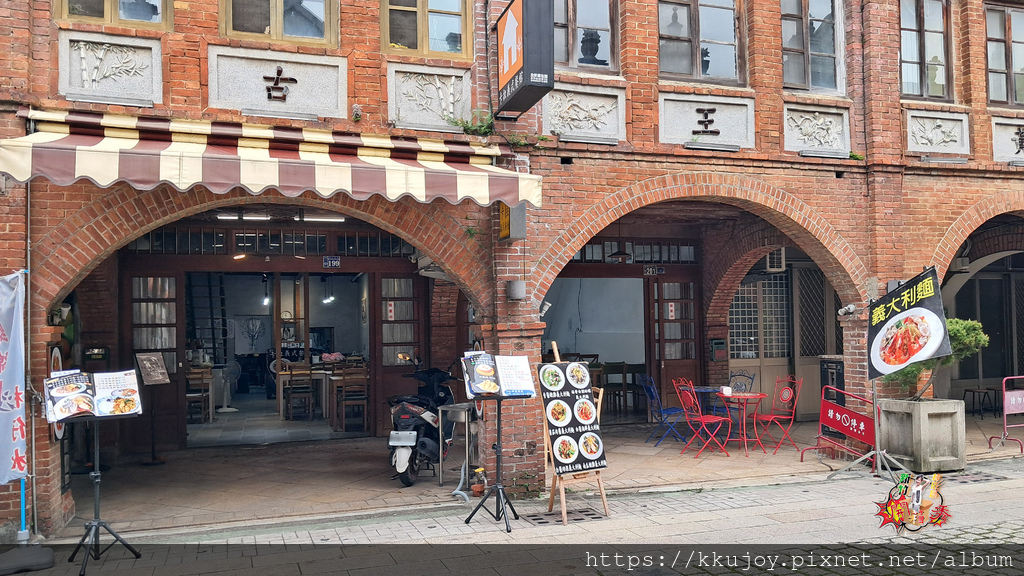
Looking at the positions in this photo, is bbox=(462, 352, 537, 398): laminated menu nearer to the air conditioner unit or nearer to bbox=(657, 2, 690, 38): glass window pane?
bbox=(657, 2, 690, 38): glass window pane

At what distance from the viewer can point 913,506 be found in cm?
631

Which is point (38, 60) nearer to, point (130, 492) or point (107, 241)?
point (107, 241)

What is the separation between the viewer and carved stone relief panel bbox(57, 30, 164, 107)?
6660 mm

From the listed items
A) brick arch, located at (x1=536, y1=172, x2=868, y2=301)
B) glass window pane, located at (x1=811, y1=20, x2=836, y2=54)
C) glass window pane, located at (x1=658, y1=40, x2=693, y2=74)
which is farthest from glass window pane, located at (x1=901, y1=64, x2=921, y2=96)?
glass window pane, located at (x1=658, y1=40, x2=693, y2=74)

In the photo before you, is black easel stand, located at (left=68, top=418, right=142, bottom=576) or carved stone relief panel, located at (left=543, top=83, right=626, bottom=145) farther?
carved stone relief panel, located at (left=543, top=83, right=626, bottom=145)

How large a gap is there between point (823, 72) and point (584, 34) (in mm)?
3309

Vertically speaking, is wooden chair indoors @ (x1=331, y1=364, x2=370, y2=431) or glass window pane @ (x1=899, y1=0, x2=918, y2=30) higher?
glass window pane @ (x1=899, y1=0, x2=918, y2=30)

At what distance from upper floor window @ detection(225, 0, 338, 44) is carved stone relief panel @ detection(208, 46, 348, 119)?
260mm

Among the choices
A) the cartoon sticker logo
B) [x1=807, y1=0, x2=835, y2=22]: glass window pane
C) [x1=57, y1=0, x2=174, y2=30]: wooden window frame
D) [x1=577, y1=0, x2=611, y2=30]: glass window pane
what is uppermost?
[x1=807, y1=0, x2=835, y2=22]: glass window pane

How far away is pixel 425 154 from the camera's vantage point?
7.58 metres

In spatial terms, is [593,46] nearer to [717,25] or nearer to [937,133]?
[717,25]

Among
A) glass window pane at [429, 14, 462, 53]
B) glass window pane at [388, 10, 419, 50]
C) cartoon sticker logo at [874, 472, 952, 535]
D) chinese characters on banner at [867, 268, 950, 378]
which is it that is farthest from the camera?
glass window pane at [429, 14, 462, 53]

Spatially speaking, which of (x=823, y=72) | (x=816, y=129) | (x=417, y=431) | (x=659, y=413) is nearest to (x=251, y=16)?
(x=417, y=431)

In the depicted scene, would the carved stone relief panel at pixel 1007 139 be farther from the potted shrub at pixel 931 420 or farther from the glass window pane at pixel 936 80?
the potted shrub at pixel 931 420
